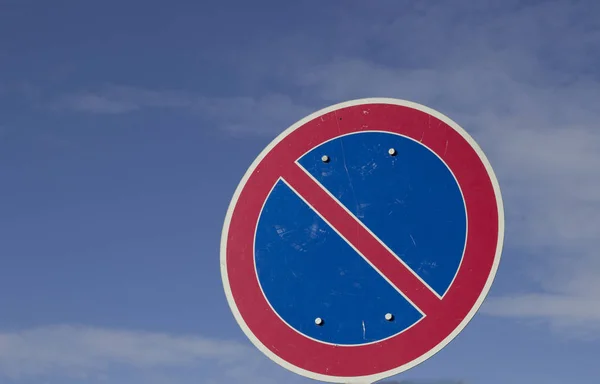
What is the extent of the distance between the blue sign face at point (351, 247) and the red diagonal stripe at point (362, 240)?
2cm

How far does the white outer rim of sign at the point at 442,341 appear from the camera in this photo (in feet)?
8.19

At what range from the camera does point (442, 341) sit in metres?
2.50

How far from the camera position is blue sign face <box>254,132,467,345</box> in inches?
102

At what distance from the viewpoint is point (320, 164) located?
9.12ft

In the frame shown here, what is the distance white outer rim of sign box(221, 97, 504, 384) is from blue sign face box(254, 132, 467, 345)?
0.34ft

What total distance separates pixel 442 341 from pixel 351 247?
397 millimetres

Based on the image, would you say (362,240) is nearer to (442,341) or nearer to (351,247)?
(351,247)

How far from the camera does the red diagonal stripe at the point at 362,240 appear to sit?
2.55 meters

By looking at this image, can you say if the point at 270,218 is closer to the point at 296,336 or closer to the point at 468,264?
the point at 296,336

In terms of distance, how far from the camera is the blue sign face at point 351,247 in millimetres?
2584

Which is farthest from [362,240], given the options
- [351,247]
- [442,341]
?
[442,341]

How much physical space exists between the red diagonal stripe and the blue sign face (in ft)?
0.06

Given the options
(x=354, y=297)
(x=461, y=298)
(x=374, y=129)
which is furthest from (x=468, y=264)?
(x=374, y=129)

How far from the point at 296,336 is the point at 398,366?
325 millimetres
